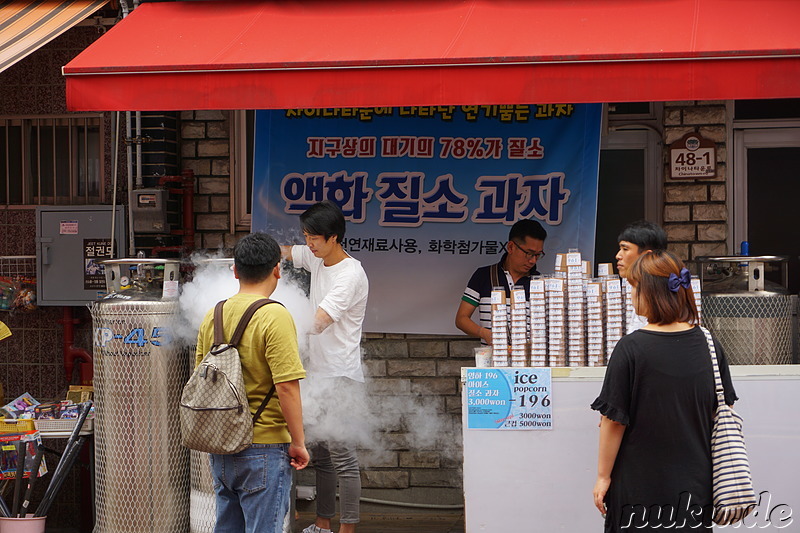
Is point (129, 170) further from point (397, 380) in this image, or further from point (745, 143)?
point (745, 143)

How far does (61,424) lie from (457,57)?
339cm

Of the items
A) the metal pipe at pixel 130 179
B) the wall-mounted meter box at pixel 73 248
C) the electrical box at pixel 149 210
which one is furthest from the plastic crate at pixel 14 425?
the electrical box at pixel 149 210

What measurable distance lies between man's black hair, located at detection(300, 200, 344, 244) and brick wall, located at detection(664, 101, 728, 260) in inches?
99.8

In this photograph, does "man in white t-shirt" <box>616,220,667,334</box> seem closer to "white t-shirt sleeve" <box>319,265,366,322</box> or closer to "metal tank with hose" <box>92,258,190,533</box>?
"white t-shirt sleeve" <box>319,265,366,322</box>

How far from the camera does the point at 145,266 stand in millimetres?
5699

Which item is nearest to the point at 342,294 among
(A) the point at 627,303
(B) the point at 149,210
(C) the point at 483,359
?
(C) the point at 483,359

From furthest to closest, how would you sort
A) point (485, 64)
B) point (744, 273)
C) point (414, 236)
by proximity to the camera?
point (414, 236) < point (744, 273) < point (485, 64)

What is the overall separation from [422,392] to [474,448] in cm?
184

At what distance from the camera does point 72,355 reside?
6.79 m

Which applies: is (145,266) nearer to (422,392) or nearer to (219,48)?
(219,48)

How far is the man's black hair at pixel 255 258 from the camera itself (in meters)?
4.20

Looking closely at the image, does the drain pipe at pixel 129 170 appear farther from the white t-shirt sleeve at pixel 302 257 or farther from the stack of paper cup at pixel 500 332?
the stack of paper cup at pixel 500 332

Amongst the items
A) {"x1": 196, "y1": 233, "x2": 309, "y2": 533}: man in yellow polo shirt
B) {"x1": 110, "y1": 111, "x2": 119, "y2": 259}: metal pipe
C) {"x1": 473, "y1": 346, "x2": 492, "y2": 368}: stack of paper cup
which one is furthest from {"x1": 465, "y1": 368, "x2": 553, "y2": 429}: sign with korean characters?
{"x1": 110, "y1": 111, "x2": 119, "y2": 259}: metal pipe

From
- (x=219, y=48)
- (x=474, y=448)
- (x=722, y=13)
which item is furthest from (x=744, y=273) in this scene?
(x=219, y=48)
